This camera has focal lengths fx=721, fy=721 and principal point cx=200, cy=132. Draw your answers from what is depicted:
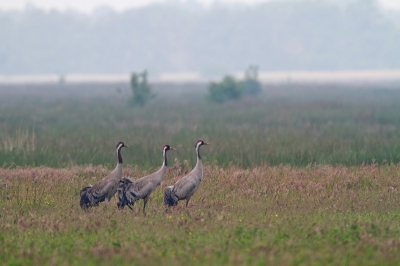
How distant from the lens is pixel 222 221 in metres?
12.2

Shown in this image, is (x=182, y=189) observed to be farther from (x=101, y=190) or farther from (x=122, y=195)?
(x=101, y=190)

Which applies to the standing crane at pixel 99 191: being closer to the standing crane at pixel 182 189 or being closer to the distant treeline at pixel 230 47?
the standing crane at pixel 182 189

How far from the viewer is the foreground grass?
9656 mm

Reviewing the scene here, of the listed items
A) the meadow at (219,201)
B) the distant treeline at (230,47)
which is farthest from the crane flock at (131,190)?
the distant treeline at (230,47)

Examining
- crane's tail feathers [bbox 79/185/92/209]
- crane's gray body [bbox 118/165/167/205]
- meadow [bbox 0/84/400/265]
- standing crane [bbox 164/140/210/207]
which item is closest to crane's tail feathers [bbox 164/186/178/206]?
standing crane [bbox 164/140/210/207]

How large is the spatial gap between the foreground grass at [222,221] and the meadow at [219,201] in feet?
0.08

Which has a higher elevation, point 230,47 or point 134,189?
point 230,47

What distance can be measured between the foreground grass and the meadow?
26mm

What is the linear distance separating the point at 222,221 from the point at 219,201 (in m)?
2.30

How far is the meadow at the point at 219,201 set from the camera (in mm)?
9906

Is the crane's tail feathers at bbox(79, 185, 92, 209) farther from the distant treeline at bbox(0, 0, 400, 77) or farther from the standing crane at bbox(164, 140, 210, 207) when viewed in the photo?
the distant treeline at bbox(0, 0, 400, 77)

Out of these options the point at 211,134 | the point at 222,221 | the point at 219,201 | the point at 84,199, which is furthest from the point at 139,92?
the point at 222,221

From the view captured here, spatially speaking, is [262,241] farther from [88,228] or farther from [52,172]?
→ [52,172]

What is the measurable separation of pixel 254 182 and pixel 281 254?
657 centimetres
